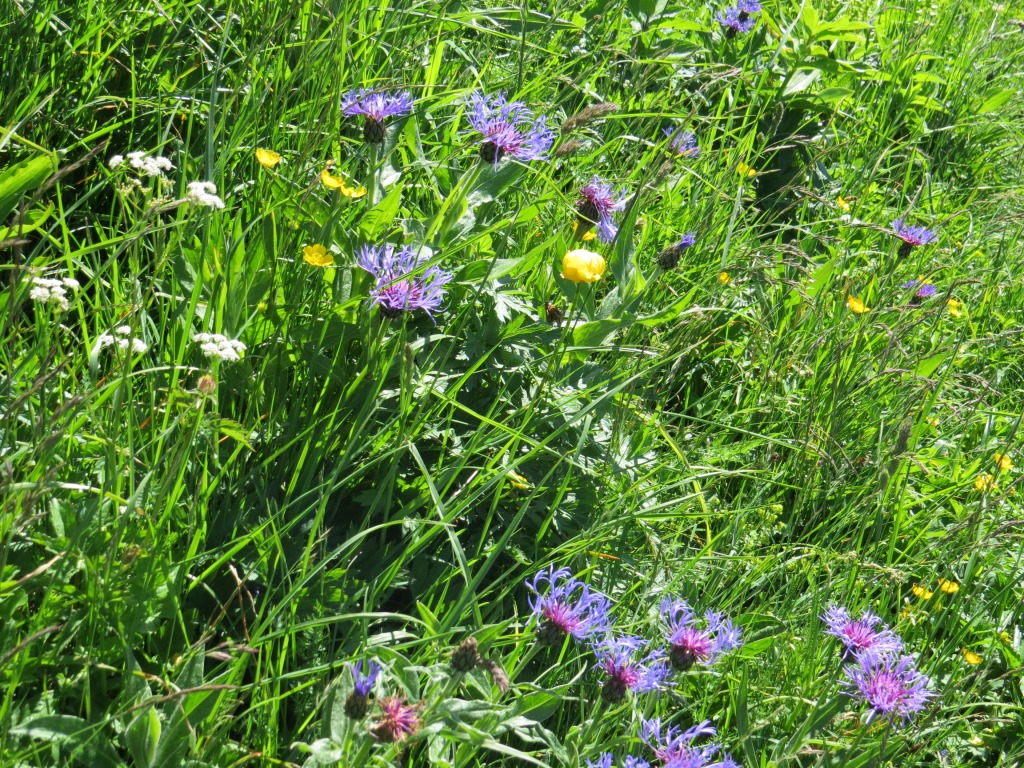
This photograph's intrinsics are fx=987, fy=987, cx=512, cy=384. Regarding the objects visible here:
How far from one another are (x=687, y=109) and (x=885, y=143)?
83 centimetres

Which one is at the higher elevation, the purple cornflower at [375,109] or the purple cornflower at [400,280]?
the purple cornflower at [375,109]

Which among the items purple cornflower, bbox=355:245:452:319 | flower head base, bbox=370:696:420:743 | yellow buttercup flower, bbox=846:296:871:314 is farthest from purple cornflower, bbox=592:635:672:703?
yellow buttercup flower, bbox=846:296:871:314

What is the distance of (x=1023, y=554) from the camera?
2.09m

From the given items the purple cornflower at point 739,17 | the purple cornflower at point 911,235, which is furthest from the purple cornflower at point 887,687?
the purple cornflower at point 739,17

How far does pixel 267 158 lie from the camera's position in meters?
1.62

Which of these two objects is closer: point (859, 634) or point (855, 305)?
point (859, 634)

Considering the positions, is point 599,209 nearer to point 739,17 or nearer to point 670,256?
point 670,256

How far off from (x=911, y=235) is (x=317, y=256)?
170 cm

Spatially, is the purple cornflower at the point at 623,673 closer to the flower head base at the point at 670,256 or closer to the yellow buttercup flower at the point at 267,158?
the flower head base at the point at 670,256

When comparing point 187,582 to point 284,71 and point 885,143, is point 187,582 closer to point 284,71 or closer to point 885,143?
point 284,71

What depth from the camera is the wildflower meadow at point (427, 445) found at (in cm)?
117

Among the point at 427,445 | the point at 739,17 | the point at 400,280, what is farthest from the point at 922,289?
the point at 400,280

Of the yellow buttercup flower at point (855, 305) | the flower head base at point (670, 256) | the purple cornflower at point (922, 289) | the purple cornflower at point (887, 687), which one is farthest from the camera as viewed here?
the purple cornflower at point (922, 289)

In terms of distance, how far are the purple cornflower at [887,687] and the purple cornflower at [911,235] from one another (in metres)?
1.39
